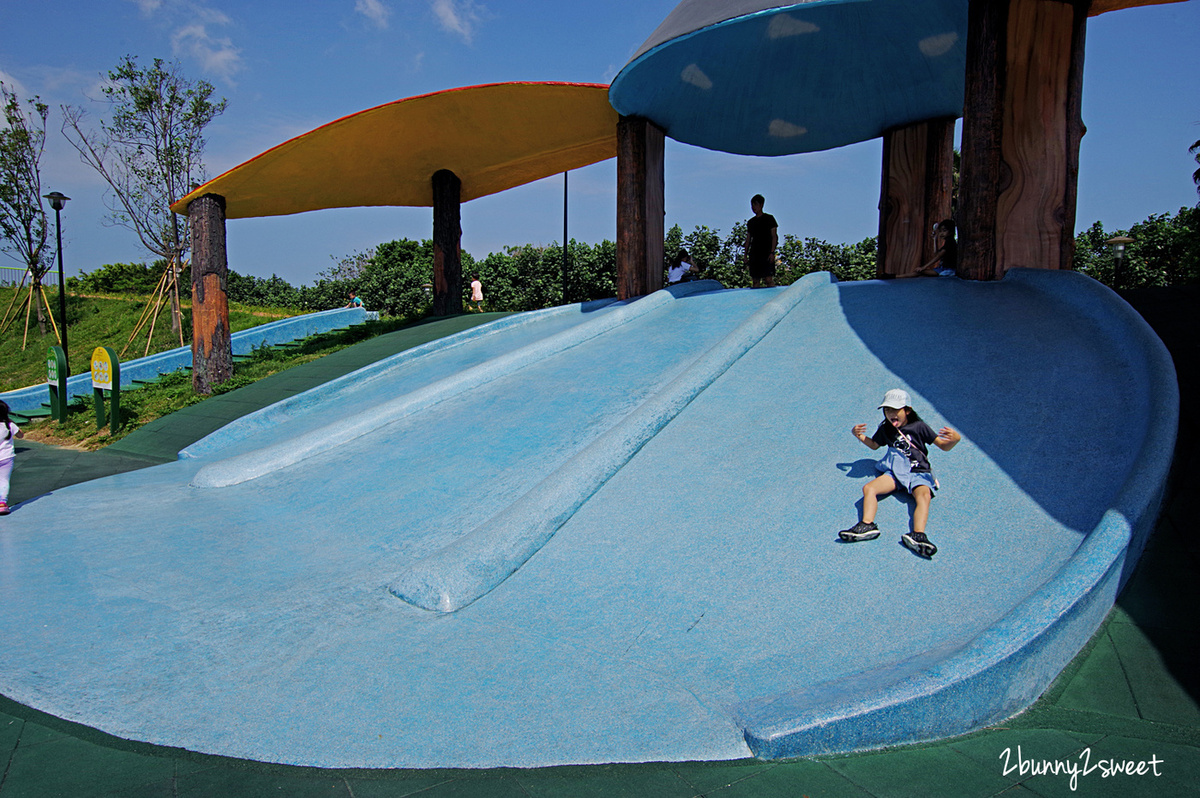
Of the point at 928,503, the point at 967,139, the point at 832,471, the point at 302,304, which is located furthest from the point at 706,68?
the point at 302,304

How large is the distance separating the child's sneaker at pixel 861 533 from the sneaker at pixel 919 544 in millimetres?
160

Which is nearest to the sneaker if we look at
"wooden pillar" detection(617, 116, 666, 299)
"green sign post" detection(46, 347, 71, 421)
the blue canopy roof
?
the blue canopy roof

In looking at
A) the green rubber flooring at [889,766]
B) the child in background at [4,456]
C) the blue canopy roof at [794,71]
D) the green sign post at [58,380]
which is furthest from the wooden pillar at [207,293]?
the green rubber flooring at [889,766]

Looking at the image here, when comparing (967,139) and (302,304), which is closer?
(967,139)

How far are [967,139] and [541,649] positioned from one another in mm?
7155

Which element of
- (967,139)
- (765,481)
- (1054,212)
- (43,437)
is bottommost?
(43,437)

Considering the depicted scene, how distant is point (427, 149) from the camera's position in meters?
13.4

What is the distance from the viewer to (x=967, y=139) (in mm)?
7402

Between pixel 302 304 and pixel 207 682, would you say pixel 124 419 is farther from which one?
pixel 302 304

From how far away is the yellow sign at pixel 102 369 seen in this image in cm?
1177

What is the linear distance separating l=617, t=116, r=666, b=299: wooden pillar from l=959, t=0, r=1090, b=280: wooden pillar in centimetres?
454

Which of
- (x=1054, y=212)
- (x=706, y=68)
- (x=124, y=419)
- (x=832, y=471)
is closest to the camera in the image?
(x=832, y=471)

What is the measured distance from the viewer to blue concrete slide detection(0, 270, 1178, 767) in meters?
2.92

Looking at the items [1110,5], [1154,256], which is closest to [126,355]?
[1110,5]
